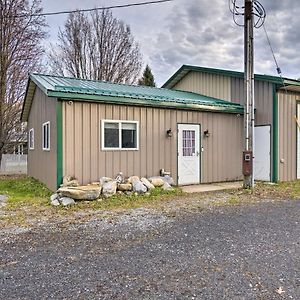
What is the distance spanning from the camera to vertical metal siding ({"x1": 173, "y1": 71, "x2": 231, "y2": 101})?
41.7ft

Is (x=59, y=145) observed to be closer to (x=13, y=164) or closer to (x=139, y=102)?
(x=139, y=102)

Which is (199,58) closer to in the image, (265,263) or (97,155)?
(97,155)

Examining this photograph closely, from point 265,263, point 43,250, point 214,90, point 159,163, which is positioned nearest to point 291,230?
point 265,263

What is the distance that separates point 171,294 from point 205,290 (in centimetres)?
33

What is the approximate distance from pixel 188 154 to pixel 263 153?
3.09 m

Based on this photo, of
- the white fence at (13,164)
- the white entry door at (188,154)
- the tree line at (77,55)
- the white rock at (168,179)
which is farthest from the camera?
the white fence at (13,164)

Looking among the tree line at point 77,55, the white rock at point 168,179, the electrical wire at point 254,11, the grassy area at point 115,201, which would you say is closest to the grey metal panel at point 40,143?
the grassy area at point 115,201

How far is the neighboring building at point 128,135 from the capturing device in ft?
27.2

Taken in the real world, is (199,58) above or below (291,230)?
above

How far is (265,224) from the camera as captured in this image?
5352 millimetres

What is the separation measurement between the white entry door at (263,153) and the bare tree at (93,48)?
15.0 meters

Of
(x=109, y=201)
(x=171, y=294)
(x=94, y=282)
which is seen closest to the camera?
(x=171, y=294)

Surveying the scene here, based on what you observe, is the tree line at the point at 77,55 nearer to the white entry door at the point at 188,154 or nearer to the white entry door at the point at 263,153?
the white entry door at the point at 188,154

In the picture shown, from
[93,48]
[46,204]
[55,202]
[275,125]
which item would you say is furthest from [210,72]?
[93,48]
